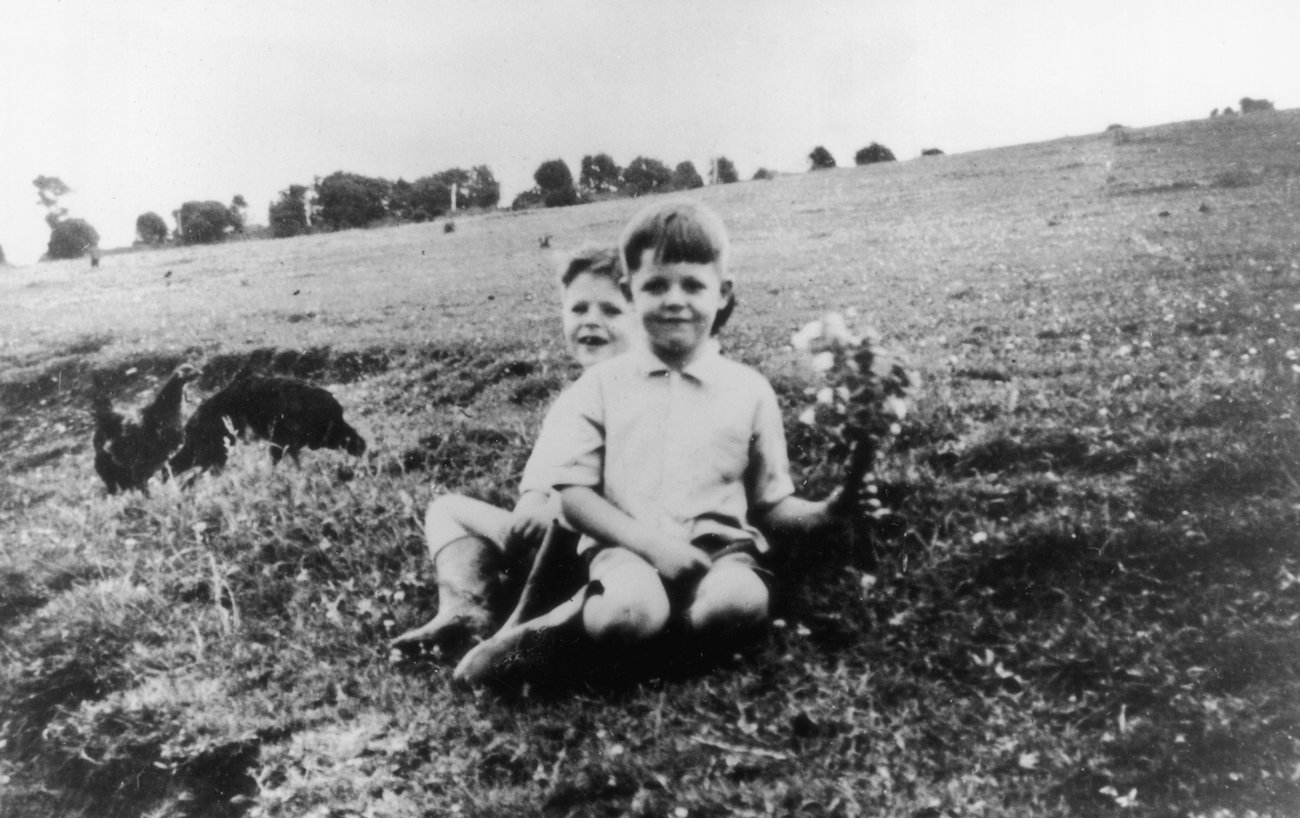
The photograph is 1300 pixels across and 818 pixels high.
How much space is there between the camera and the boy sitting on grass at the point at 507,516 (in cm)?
282

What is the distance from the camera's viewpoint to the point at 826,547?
271 centimetres

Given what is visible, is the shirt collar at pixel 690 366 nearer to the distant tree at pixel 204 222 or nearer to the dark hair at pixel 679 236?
the dark hair at pixel 679 236

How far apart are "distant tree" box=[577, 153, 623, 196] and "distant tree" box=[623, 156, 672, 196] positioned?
46mm

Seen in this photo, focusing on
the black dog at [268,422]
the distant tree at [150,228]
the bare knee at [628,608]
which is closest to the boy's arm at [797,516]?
the bare knee at [628,608]

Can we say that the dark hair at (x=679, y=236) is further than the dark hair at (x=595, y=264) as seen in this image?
No

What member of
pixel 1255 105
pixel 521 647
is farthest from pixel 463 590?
pixel 1255 105

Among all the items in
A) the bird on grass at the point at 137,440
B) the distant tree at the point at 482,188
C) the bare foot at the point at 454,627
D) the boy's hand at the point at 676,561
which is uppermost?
the distant tree at the point at 482,188

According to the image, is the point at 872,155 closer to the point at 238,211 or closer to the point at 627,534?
the point at 627,534

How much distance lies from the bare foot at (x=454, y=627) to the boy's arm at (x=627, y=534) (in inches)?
19.7

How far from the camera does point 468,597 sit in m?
2.88

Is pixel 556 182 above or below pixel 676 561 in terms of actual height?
above

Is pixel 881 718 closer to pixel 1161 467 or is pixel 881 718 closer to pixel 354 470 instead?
pixel 1161 467

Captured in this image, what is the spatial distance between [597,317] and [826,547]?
120 centimetres

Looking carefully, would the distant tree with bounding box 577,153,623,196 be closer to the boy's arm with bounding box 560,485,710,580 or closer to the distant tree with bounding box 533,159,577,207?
the distant tree with bounding box 533,159,577,207
